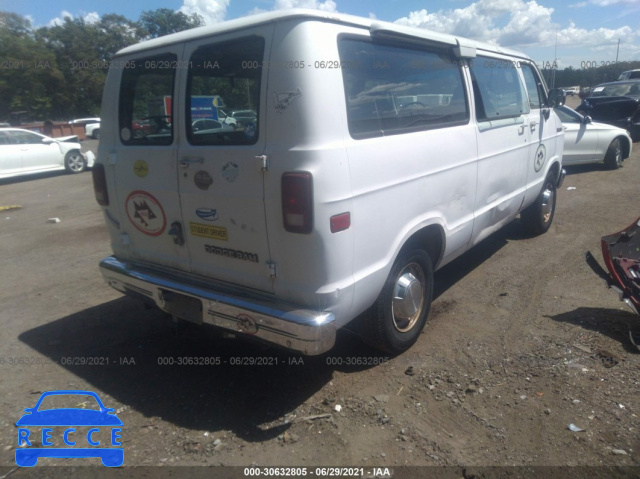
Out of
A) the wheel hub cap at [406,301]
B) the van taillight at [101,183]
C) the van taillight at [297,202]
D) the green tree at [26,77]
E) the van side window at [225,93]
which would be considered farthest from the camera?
the green tree at [26,77]

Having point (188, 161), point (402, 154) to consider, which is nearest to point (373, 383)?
point (402, 154)

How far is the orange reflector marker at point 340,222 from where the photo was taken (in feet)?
8.63

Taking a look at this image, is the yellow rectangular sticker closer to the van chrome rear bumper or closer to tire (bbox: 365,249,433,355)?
the van chrome rear bumper

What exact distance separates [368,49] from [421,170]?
88cm

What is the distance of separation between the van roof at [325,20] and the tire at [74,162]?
12608 mm

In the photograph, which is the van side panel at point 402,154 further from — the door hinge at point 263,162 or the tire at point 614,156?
the tire at point 614,156

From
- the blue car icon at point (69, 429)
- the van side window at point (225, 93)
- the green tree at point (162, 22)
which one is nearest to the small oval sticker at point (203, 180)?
the van side window at point (225, 93)

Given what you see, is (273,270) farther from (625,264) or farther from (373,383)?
(625,264)

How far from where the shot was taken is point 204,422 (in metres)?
2.96

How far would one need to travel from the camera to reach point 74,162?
48.3 ft

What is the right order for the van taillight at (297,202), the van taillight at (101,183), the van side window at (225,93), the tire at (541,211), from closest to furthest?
the van taillight at (297,202) < the van side window at (225,93) < the van taillight at (101,183) < the tire at (541,211)

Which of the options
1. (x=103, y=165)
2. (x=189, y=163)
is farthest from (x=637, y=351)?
(x=103, y=165)

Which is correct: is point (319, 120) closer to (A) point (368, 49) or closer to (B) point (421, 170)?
(A) point (368, 49)

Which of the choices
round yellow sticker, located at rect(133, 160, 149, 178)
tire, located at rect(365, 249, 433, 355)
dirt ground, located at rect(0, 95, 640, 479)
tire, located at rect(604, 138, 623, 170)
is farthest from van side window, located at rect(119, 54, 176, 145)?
tire, located at rect(604, 138, 623, 170)
